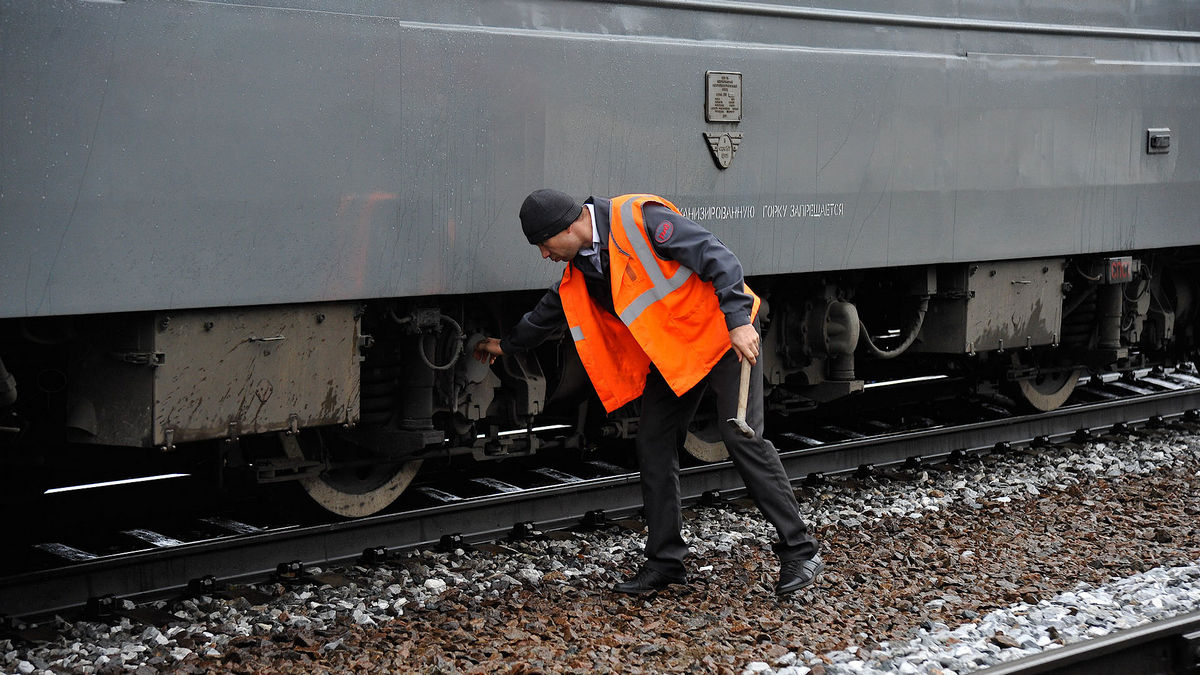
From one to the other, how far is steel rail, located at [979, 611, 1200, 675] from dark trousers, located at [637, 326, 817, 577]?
1.15m

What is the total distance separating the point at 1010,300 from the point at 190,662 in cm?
553

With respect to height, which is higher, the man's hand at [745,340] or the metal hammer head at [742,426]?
the man's hand at [745,340]

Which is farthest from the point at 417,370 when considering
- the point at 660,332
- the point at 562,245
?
the point at 660,332

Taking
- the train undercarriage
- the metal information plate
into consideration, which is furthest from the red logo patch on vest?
the metal information plate

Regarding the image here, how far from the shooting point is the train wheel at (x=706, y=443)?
24.6ft

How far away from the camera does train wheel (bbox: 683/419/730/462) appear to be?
750 centimetres

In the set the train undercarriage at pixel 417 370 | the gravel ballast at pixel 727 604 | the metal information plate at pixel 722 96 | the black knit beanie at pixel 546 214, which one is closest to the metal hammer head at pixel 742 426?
the gravel ballast at pixel 727 604

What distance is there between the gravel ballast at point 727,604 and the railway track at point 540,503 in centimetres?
21

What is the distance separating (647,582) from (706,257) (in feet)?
4.57

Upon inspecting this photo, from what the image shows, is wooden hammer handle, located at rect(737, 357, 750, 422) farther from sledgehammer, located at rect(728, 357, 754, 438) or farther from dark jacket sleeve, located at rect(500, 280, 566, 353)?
dark jacket sleeve, located at rect(500, 280, 566, 353)

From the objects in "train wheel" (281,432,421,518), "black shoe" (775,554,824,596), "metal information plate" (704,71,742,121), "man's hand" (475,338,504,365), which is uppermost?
"metal information plate" (704,71,742,121)

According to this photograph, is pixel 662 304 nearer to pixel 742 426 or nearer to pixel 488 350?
pixel 742 426

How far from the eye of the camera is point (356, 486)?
643 centimetres

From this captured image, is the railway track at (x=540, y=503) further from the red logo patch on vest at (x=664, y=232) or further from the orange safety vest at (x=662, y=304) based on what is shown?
the red logo patch on vest at (x=664, y=232)
